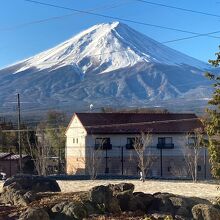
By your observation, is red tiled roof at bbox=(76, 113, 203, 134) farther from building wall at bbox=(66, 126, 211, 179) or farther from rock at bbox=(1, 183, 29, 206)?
rock at bbox=(1, 183, 29, 206)

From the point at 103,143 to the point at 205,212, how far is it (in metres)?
39.9

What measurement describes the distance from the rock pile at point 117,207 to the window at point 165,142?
3846 centimetres

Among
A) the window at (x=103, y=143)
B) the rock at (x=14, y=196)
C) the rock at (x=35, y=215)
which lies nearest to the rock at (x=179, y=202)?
the rock at (x=35, y=215)

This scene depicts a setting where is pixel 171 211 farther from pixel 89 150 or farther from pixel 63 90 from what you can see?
pixel 63 90

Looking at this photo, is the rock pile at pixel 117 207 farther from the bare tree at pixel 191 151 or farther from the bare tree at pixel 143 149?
the bare tree at pixel 191 151

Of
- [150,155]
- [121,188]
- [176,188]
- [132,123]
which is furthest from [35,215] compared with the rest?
[132,123]

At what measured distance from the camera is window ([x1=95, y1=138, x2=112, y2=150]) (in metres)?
52.2

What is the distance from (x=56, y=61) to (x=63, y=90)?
15412 millimetres

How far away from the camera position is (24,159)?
166 feet

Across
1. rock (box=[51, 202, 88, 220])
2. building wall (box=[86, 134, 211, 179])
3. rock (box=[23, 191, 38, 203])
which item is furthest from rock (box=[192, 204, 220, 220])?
building wall (box=[86, 134, 211, 179])

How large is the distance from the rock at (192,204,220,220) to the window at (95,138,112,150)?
39205mm

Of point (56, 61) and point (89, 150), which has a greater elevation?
point (56, 61)

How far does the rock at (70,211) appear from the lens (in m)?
13.3

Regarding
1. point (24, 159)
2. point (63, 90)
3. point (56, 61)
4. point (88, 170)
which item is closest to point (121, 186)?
point (88, 170)
